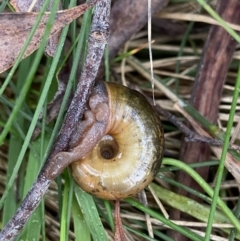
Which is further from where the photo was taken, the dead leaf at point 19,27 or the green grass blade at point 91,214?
the green grass blade at point 91,214

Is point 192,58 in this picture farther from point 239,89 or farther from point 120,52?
point 239,89

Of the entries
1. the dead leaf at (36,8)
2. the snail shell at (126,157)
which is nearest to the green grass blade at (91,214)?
the snail shell at (126,157)

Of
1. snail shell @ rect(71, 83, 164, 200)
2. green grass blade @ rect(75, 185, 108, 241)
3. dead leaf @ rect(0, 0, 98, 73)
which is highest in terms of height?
dead leaf @ rect(0, 0, 98, 73)

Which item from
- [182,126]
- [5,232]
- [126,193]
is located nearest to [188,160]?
[182,126]

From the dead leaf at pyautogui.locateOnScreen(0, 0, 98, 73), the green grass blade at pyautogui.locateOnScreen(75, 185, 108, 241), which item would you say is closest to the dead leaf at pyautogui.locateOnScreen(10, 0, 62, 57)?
the dead leaf at pyautogui.locateOnScreen(0, 0, 98, 73)

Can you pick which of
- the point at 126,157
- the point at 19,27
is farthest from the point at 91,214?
the point at 19,27

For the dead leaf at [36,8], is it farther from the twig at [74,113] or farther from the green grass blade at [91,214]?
the green grass blade at [91,214]

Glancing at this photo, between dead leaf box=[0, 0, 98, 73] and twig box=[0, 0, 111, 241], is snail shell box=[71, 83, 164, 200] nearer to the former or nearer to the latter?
twig box=[0, 0, 111, 241]
